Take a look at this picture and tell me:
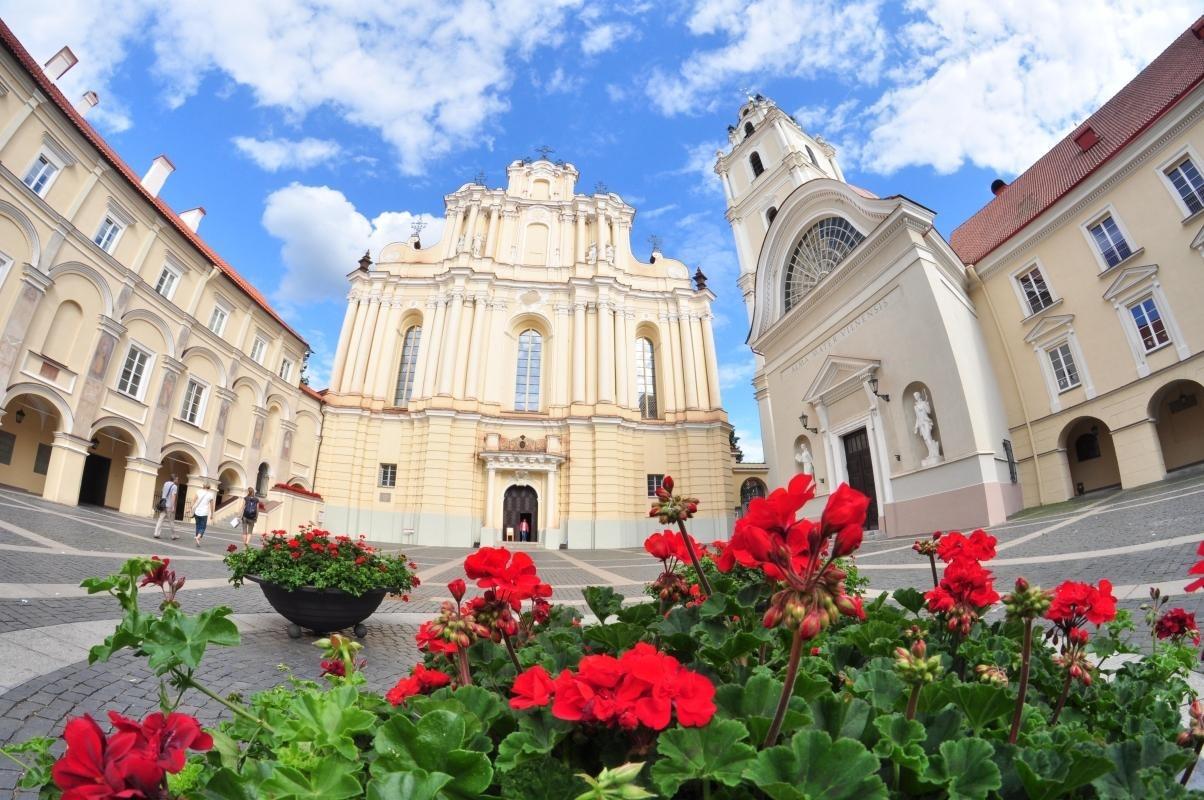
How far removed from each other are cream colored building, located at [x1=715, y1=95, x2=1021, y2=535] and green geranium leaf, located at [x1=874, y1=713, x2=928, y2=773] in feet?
33.9

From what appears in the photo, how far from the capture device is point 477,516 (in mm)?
23094

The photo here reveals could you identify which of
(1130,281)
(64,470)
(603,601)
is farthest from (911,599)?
(64,470)

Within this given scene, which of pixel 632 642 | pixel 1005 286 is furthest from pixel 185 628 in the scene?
pixel 1005 286

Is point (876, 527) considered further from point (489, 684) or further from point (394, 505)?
point (394, 505)

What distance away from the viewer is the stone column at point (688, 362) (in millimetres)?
26005

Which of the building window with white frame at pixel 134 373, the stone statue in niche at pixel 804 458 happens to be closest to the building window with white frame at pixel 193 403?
the building window with white frame at pixel 134 373

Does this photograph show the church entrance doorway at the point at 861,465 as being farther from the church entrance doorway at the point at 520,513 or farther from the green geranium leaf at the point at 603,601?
the green geranium leaf at the point at 603,601

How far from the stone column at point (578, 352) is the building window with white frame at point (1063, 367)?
54.4 ft

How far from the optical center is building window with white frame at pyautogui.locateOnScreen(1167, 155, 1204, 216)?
12.1 m

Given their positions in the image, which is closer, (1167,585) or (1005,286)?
(1167,585)

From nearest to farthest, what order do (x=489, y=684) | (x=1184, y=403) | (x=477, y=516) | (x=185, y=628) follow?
(x=185, y=628)
(x=489, y=684)
(x=1184, y=403)
(x=477, y=516)

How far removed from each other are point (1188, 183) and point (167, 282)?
29.5 m

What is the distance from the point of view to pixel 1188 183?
12305 millimetres

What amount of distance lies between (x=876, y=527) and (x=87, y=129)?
2563 cm
